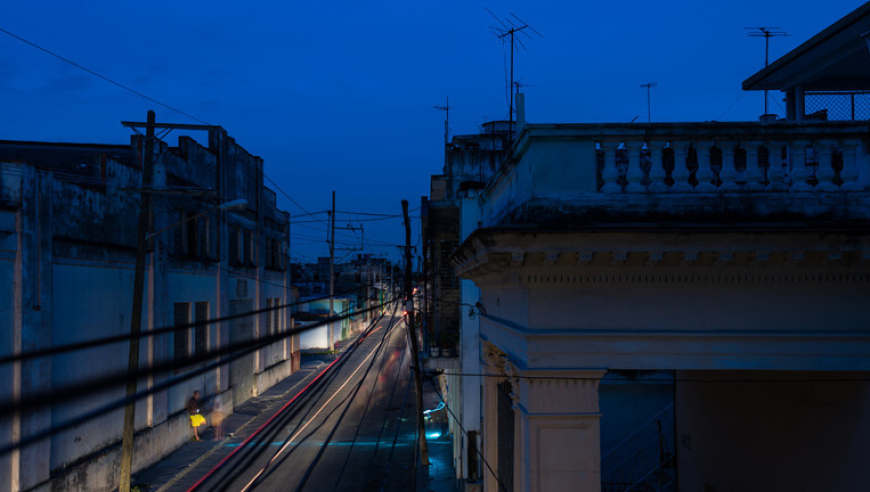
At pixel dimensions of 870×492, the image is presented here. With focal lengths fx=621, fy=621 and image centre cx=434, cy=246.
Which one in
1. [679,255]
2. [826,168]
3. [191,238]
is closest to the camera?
[679,255]

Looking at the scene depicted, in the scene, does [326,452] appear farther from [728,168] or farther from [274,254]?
[728,168]

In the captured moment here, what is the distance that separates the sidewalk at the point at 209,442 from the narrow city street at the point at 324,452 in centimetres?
26

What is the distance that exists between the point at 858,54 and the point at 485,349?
6832 mm

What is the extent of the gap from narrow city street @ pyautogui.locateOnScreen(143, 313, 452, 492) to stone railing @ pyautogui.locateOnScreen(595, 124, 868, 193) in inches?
234

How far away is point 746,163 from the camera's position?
6605 mm

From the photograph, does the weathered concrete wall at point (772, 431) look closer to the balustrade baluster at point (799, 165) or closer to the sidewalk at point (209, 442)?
the balustrade baluster at point (799, 165)

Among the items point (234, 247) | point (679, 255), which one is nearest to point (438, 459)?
point (234, 247)

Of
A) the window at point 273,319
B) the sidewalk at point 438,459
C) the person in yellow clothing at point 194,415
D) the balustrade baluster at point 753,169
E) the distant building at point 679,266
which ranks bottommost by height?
the sidewalk at point 438,459

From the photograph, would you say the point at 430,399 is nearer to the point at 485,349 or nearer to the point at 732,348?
the point at 485,349

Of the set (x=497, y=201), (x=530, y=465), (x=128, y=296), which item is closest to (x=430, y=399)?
(x=128, y=296)

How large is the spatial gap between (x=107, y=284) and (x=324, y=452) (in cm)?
870

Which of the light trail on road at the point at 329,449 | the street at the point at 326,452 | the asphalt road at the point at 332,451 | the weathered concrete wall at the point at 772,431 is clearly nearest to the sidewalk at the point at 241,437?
the street at the point at 326,452

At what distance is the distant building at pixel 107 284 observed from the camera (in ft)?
44.6

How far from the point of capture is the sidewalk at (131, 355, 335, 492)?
702 inches
